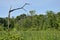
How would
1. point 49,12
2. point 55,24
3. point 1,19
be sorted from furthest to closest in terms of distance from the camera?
point 1,19, point 49,12, point 55,24

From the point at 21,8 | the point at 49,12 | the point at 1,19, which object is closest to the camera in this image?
the point at 21,8

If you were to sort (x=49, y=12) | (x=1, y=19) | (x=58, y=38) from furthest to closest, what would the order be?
(x=1, y=19), (x=49, y=12), (x=58, y=38)

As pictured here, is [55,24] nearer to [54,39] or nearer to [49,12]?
[49,12]

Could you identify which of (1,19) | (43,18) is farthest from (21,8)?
(1,19)

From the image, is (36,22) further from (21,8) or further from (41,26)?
(21,8)

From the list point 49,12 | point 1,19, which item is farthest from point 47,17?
point 1,19

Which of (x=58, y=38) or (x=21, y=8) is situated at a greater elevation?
(x=21, y=8)

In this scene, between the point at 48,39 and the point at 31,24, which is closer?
the point at 48,39

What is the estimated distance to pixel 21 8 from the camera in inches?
625

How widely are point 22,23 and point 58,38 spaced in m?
19.0

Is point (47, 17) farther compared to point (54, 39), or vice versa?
point (47, 17)

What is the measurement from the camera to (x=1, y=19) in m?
30.1

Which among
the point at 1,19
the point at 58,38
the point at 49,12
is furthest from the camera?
the point at 1,19

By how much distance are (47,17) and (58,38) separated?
18.5 metres
